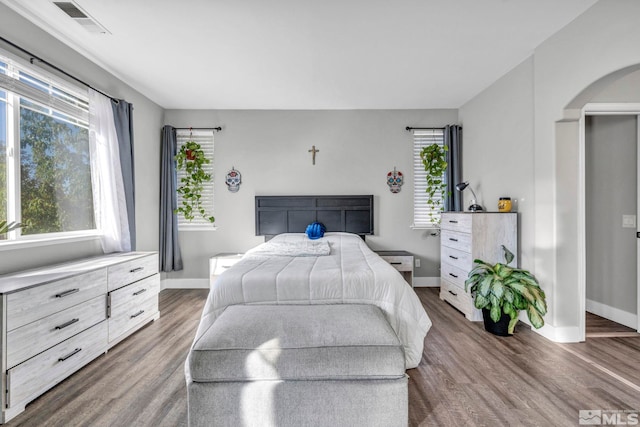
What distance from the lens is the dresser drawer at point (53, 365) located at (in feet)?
5.41

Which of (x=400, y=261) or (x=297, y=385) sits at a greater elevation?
(x=400, y=261)

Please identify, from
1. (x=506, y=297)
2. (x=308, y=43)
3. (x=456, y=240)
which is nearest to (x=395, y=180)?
(x=456, y=240)

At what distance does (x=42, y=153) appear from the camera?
96.0 inches

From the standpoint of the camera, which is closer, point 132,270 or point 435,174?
point 132,270

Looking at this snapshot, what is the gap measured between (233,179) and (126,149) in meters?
1.39

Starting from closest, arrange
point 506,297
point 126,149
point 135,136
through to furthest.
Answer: point 506,297 → point 126,149 → point 135,136

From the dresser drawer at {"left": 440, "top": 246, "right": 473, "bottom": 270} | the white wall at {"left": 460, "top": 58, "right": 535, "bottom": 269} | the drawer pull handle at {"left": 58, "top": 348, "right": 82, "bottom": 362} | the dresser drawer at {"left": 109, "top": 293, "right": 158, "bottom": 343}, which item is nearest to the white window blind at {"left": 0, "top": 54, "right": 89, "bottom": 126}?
the dresser drawer at {"left": 109, "top": 293, "right": 158, "bottom": 343}

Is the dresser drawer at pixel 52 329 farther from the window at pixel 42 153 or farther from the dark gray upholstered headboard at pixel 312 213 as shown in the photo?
the dark gray upholstered headboard at pixel 312 213

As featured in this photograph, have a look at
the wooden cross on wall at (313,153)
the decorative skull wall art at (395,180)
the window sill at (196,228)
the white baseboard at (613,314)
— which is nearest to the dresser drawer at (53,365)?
the window sill at (196,228)

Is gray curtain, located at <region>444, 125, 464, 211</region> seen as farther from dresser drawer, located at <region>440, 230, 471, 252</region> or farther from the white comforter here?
the white comforter

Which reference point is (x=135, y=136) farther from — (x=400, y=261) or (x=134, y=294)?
(x=400, y=261)


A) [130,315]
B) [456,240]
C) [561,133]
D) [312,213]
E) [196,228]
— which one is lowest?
[130,315]

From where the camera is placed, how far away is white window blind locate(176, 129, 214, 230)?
4250 mm

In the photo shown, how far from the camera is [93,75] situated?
114 inches
